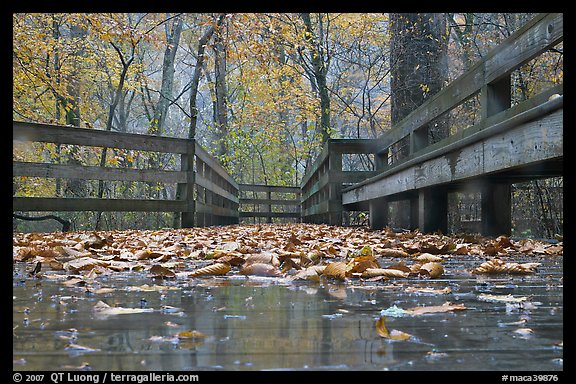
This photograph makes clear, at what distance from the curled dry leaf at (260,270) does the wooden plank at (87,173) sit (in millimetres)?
5266

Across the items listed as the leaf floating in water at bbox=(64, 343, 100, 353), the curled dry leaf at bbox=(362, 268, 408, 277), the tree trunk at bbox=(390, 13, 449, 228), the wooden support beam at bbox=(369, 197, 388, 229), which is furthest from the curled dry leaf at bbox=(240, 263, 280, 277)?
the tree trunk at bbox=(390, 13, 449, 228)

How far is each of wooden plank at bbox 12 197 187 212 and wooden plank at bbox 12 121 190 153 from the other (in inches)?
30.3

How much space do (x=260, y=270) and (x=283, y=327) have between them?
1106 mm

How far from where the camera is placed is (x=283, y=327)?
47.6 inches

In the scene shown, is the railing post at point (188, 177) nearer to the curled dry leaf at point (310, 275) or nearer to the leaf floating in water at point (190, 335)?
the curled dry leaf at point (310, 275)

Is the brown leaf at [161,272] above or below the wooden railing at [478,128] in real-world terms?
below

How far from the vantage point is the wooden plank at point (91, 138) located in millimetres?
6621

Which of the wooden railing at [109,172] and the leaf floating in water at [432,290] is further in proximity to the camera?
the wooden railing at [109,172]

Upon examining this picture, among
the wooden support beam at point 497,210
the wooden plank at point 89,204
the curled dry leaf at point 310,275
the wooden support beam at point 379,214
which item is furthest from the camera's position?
the wooden support beam at point 379,214

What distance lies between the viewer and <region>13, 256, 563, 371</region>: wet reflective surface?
0.91 metres

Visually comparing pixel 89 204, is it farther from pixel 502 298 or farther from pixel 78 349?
pixel 78 349

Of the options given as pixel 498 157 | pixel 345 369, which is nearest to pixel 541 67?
pixel 498 157

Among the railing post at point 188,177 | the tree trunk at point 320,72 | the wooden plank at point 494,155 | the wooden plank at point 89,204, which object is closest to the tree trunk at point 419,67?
the wooden plank at point 494,155

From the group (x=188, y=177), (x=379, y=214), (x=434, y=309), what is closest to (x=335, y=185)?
(x=379, y=214)
